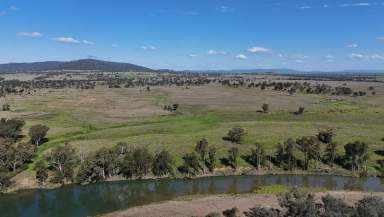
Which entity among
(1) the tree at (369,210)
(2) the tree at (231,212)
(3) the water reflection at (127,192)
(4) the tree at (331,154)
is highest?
(1) the tree at (369,210)

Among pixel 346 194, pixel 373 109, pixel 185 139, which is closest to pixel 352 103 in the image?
pixel 373 109

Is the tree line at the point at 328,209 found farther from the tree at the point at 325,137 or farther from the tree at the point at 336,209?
the tree at the point at 325,137

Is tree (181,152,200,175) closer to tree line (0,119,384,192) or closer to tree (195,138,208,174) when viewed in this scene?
tree line (0,119,384,192)

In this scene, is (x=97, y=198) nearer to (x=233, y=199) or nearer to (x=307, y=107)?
(x=233, y=199)

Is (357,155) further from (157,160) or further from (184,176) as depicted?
(157,160)

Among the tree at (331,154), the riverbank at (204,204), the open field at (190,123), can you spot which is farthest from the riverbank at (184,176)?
the riverbank at (204,204)

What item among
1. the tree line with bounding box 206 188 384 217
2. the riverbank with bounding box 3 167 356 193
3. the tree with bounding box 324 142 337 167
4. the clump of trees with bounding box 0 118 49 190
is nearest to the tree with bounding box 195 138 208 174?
the riverbank with bounding box 3 167 356 193
